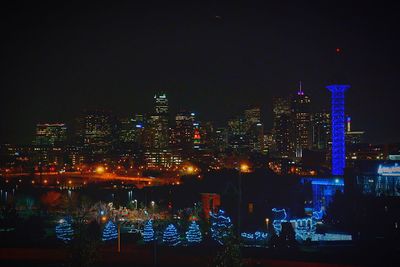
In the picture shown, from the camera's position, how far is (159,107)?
136 m

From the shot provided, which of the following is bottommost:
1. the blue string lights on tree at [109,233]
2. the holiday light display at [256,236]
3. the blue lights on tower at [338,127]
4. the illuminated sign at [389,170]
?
the holiday light display at [256,236]

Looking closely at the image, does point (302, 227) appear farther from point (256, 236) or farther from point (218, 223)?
point (218, 223)

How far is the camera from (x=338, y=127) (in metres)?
45.7

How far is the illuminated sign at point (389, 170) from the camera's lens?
110 ft

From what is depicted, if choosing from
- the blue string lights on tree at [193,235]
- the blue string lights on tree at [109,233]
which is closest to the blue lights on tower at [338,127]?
the blue string lights on tree at [193,235]

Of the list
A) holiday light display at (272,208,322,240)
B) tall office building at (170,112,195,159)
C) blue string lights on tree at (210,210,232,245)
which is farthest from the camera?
tall office building at (170,112,195,159)

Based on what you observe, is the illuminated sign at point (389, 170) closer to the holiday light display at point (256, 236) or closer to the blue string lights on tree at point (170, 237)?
the holiday light display at point (256, 236)

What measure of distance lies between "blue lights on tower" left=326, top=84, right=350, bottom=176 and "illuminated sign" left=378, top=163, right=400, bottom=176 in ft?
35.5

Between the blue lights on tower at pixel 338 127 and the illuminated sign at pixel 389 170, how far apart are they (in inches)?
426

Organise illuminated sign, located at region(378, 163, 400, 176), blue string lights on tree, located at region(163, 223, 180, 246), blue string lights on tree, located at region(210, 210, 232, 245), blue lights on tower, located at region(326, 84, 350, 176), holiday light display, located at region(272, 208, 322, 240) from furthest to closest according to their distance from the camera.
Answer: blue lights on tower, located at region(326, 84, 350, 176), illuminated sign, located at region(378, 163, 400, 176), holiday light display, located at region(272, 208, 322, 240), blue string lights on tree, located at region(210, 210, 232, 245), blue string lights on tree, located at region(163, 223, 180, 246)

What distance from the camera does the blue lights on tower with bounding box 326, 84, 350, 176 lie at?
4534cm

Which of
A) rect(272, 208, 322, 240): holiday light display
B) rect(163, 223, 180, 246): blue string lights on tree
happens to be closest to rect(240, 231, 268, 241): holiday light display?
rect(272, 208, 322, 240): holiday light display

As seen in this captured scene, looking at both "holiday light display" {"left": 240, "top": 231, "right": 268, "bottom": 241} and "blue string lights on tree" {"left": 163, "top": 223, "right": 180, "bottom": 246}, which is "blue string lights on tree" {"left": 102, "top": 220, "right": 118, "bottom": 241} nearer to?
"blue string lights on tree" {"left": 163, "top": 223, "right": 180, "bottom": 246}

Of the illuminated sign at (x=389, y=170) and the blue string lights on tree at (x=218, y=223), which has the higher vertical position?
the illuminated sign at (x=389, y=170)
